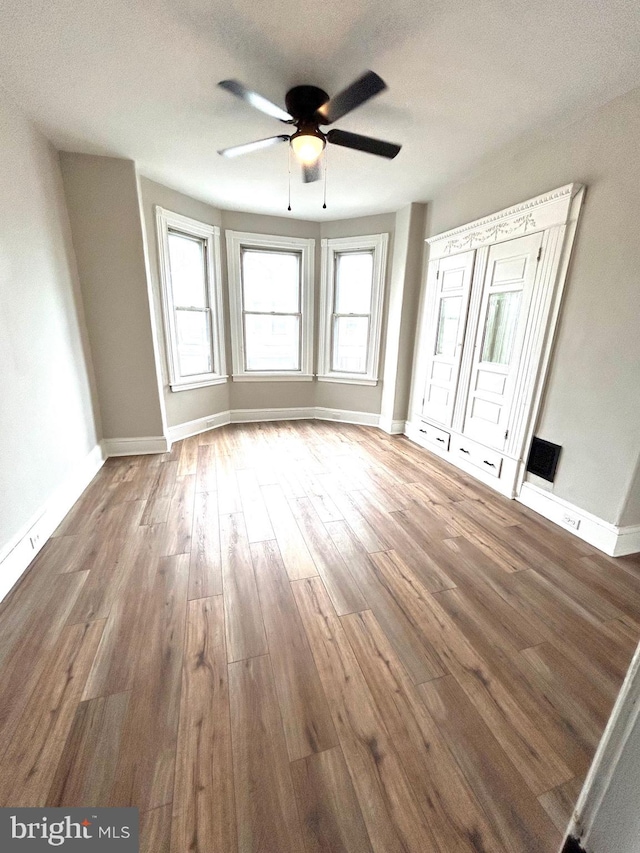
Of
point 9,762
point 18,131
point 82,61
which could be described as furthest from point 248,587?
point 18,131

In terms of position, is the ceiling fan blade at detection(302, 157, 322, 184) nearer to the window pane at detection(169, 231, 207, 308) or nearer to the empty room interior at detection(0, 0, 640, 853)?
the empty room interior at detection(0, 0, 640, 853)

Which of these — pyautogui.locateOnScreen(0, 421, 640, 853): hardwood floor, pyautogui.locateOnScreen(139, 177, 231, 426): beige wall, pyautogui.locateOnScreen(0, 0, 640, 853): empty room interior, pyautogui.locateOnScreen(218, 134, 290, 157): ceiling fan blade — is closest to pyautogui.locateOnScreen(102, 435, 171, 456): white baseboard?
pyautogui.locateOnScreen(0, 0, 640, 853): empty room interior

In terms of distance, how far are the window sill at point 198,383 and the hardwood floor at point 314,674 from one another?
167cm

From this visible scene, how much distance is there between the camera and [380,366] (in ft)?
15.0

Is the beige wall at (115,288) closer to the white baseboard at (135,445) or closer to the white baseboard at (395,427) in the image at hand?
the white baseboard at (135,445)

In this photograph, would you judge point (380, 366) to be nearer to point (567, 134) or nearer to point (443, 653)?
point (567, 134)

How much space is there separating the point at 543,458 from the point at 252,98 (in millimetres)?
2912

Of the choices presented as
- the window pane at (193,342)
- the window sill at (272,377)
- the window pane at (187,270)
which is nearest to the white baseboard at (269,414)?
the window sill at (272,377)

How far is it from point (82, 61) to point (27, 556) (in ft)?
8.90

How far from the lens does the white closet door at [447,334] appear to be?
3.29m

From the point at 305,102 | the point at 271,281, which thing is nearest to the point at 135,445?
the point at 271,281

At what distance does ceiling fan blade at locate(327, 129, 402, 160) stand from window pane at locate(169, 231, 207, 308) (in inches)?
92.4

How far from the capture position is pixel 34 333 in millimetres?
2230

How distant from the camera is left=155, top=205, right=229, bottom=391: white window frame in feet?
11.5
